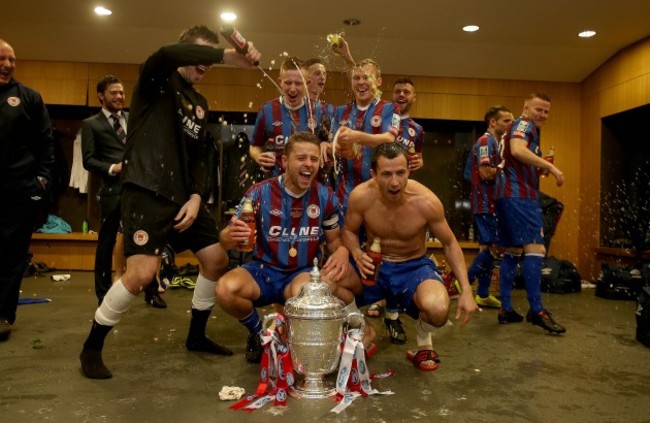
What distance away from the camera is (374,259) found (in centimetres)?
261

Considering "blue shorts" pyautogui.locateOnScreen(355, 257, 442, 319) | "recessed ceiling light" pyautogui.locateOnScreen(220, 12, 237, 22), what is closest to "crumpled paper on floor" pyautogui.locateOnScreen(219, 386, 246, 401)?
"blue shorts" pyautogui.locateOnScreen(355, 257, 442, 319)

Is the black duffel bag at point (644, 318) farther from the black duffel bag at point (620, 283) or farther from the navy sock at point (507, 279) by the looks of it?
the black duffel bag at point (620, 283)

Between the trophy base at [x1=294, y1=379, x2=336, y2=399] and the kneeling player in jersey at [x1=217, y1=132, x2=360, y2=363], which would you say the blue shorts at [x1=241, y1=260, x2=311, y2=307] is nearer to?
the kneeling player in jersey at [x1=217, y1=132, x2=360, y2=363]

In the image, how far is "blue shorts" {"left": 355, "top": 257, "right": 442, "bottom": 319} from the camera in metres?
2.74

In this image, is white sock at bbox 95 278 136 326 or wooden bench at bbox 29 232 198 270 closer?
white sock at bbox 95 278 136 326

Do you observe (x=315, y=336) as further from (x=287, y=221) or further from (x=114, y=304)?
(x=114, y=304)

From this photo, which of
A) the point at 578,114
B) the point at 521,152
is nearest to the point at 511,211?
the point at 521,152

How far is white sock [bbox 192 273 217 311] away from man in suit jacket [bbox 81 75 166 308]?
3.66ft

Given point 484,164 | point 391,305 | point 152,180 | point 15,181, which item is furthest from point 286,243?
point 484,164

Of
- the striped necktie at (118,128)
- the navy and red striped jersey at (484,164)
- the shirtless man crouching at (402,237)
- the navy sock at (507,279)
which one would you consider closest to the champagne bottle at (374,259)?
the shirtless man crouching at (402,237)

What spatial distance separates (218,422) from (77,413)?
540mm

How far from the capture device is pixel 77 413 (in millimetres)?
2021

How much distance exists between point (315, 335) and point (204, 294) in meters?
0.82

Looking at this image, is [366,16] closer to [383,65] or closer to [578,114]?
[383,65]
